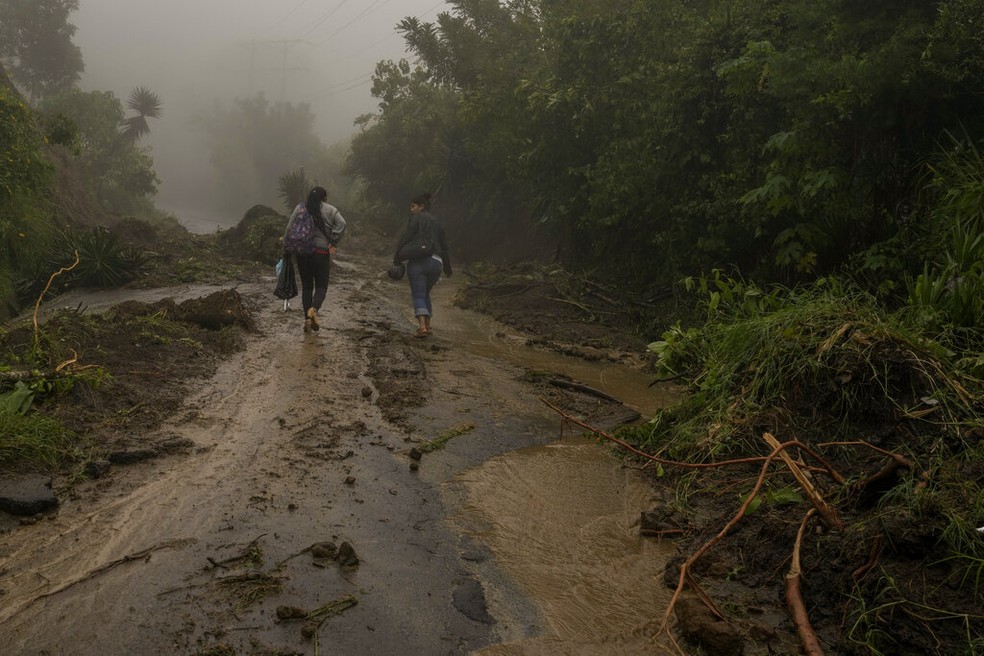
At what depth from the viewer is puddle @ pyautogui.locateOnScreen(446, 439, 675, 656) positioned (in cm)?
277

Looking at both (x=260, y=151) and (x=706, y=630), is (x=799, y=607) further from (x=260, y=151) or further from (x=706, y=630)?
(x=260, y=151)

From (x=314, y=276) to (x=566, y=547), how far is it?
5910 mm

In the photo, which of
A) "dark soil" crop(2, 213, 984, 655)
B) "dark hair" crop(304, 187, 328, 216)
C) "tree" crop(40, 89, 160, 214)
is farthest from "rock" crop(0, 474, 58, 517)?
"tree" crop(40, 89, 160, 214)

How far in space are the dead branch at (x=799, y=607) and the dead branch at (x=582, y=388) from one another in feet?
11.2

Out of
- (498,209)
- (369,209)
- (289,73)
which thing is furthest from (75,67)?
(289,73)

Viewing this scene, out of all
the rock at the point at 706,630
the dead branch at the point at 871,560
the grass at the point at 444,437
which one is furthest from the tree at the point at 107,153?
the dead branch at the point at 871,560

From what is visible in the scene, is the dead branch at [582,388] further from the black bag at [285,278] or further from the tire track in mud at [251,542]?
the black bag at [285,278]

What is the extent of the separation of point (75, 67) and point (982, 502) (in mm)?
48275

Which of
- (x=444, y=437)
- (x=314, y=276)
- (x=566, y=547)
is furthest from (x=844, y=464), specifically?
(x=314, y=276)

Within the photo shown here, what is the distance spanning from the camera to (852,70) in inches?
262

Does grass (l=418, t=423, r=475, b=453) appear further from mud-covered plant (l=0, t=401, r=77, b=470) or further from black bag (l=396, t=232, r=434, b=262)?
black bag (l=396, t=232, r=434, b=262)

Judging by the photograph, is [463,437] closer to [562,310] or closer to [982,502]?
[982,502]

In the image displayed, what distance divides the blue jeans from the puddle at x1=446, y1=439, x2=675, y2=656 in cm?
438

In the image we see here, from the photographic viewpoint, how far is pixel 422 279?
9.09m
